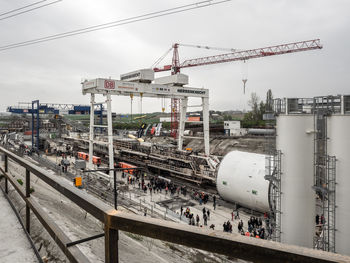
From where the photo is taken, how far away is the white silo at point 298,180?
10305mm

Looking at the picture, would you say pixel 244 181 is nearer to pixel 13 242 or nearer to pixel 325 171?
pixel 325 171

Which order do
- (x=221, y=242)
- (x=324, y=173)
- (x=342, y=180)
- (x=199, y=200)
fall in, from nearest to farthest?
(x=221, y=242) → (x=342, y=180) → (x=324, y=173) → (x=199, y=200)

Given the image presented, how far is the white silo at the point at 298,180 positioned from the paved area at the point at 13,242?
10.0 metres

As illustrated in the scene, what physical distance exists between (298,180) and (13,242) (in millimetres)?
10300

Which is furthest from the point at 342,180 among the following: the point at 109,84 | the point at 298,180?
the point at 109,84

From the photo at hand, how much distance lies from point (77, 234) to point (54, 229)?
1274 mm

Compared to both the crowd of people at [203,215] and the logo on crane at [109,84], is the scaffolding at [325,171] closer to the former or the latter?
the crowd of people at [203,215]

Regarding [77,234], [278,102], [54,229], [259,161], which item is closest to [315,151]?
[278,102]

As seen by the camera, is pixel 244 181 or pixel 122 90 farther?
pixel 122 90

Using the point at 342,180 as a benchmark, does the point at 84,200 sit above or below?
above

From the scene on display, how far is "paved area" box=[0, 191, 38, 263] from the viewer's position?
2768 mm

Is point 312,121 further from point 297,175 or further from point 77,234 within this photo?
point 77,234

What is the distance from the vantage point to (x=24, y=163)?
3236 millimetres

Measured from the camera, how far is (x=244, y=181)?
57.2 ft
